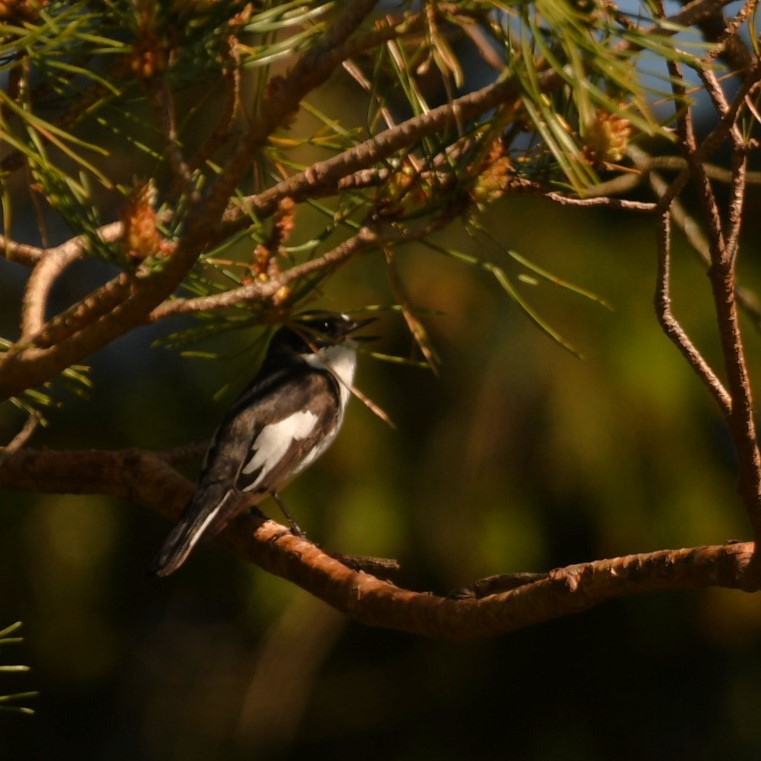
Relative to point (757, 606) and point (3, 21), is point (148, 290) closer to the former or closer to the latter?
point (3, 21)

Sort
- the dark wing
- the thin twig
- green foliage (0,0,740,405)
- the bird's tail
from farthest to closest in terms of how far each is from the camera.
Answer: the dark wing < the bird's tail < the thin twig < green foliage (0,0,740,405)

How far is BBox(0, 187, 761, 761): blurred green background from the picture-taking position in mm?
2889

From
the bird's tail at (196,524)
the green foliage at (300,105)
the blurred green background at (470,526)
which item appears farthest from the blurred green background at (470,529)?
the green foliage at (300,105)

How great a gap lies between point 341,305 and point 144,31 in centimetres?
191

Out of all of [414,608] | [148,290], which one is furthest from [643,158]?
[148,290]

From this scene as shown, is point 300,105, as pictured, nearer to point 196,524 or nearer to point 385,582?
point 385,582

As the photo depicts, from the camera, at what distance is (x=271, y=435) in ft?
9.82

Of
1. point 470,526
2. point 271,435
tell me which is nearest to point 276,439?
point 271,435

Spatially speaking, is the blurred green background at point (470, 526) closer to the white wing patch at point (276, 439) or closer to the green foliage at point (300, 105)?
the white wing patch at point (276, 439)

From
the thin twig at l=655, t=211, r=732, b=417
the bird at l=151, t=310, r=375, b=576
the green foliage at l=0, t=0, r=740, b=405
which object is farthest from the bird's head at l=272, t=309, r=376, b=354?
the thin twig at l=655, t=211, r=732, b=417

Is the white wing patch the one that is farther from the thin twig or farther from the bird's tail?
the thin twig

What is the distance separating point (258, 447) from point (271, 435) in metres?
0.05

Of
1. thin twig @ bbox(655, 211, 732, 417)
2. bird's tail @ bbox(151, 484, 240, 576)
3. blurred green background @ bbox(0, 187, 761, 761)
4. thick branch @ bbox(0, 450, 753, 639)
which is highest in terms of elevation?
thin twig @ bbox(655, 211, 732, 417)

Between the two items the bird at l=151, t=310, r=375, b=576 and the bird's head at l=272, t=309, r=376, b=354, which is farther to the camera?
the bird's head at l=272, t=309, r=376, b=354
